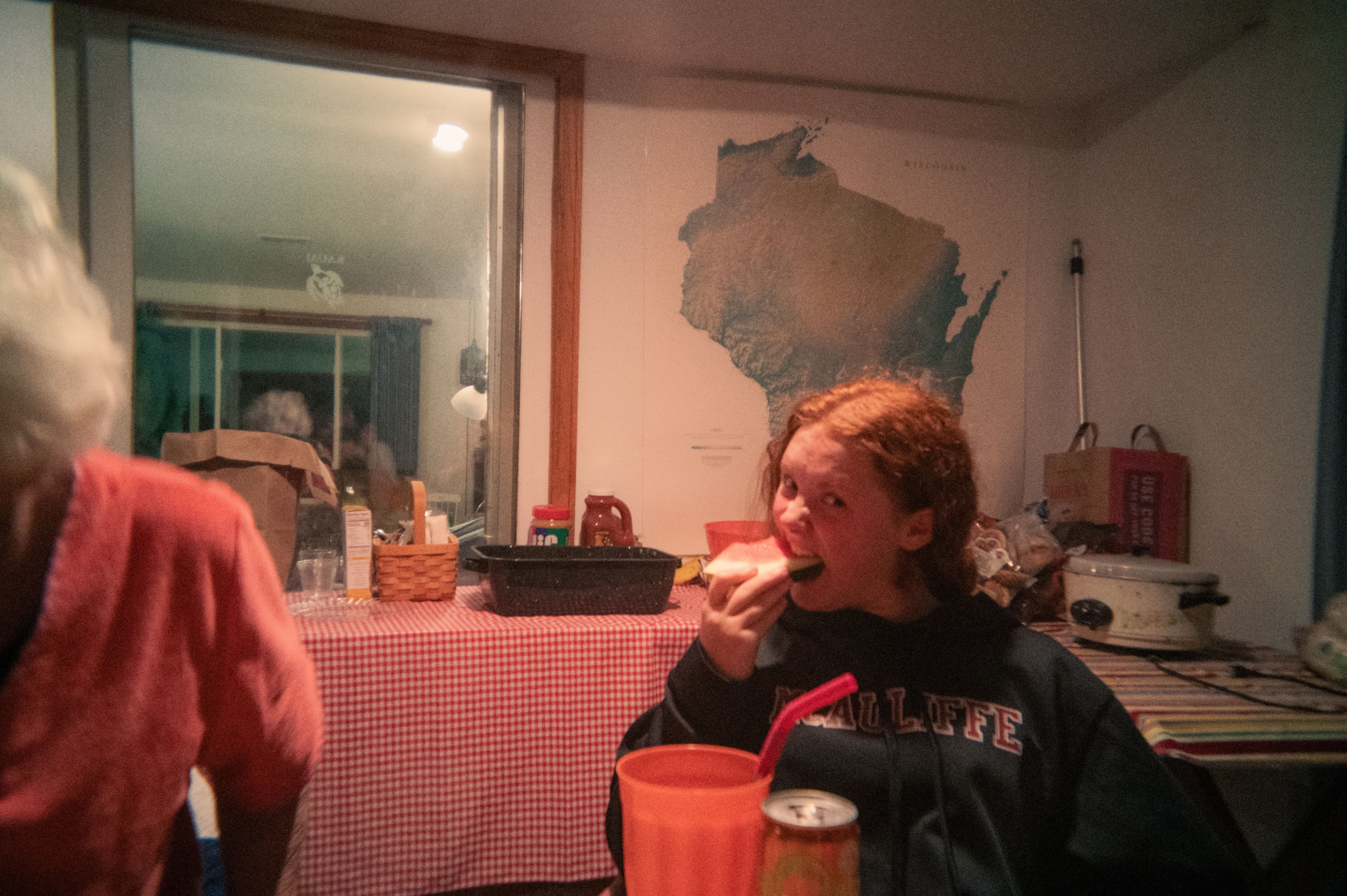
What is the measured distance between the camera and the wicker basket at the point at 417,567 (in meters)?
1.90

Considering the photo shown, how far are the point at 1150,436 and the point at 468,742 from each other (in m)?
2.17

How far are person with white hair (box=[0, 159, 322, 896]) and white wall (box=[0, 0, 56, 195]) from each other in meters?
1.87

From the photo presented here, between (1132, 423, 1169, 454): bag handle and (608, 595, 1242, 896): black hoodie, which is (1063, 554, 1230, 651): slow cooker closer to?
(1132, 423, 1169, 454): bag handle

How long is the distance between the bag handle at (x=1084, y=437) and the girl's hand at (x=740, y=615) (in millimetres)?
1947

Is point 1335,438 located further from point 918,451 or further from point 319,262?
point 319,262

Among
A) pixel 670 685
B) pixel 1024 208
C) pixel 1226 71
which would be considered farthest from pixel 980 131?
pixel 670 685

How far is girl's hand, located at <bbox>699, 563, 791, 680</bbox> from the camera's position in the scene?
0.94 metres

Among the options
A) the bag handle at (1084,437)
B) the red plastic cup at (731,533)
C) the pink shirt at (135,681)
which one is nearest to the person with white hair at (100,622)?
the pink shirt at (135,681)

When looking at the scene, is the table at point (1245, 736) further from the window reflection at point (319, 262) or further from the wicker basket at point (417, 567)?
the window reflection at point (319, 262)

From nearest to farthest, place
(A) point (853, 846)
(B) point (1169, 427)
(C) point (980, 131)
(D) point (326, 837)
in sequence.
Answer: (A) point (853, 846) < (D) point (326, 837) < (B) point (1169, 427) < (C) point (980, 131)

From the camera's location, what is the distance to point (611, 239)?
7.78 feet

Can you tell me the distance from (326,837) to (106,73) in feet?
6.68

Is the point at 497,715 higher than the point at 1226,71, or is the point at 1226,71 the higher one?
the point at 1226,71

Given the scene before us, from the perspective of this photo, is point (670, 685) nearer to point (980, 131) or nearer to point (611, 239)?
point (611, 239)
